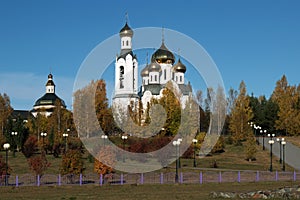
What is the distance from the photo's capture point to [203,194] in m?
17.8

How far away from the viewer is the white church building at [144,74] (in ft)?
205

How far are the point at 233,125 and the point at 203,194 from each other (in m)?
36.0

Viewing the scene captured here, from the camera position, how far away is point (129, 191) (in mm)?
19406

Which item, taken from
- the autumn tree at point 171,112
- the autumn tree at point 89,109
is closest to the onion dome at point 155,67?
the autumn tree at point 171,112

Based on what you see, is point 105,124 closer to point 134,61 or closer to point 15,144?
point 15,144

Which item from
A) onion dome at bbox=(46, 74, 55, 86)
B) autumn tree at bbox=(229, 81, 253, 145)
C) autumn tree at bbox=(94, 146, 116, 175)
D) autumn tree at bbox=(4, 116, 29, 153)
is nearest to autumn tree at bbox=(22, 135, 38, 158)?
autumn tree at bbox=(4, 116, 29, 153)

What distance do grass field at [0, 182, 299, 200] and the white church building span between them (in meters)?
37.4

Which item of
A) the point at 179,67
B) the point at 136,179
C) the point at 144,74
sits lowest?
the point at 136,179

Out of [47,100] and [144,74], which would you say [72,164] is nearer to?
[144,74]

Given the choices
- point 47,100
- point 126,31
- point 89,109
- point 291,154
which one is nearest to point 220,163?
point 291,154

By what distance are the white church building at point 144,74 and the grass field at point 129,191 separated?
123 feet

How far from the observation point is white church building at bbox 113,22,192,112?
6234 centimetres

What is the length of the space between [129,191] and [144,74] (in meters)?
49.3

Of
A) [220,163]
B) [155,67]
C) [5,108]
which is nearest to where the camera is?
[220,163]
